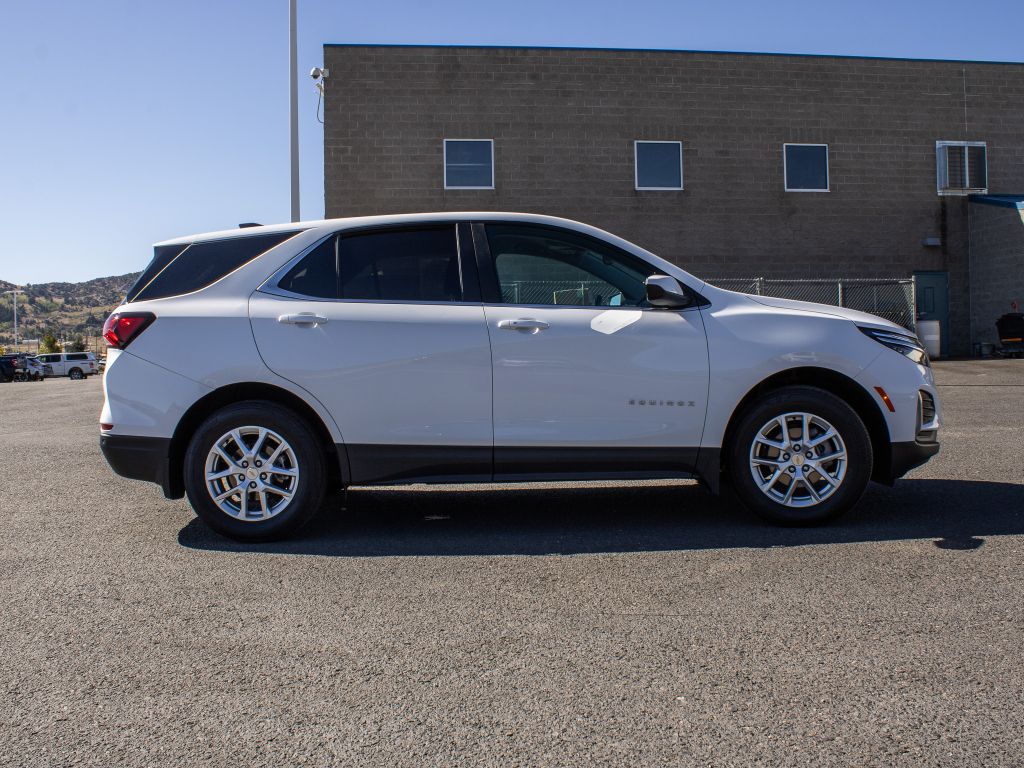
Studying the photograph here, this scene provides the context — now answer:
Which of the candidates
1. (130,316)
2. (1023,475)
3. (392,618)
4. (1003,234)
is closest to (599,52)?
(1003,234)

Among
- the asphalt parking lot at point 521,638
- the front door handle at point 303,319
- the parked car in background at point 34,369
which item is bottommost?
the asphalt parking lot at point 521,638

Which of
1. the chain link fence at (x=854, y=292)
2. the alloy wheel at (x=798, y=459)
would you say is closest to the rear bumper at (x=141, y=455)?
the alloy wheel at (x=798, y=459)

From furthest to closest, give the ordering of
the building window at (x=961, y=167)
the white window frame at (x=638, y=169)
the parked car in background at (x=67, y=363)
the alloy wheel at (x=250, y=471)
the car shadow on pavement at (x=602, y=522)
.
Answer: the parked car in background at (x=67, y=363)
the building window at (x=961, y=167)
the white window frame at (x=638, y=169)
the alloy wheel at (x=250, y=471)
the car shadow on pavement at (x=602, y=522)

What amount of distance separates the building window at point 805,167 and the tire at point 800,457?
18.9 meters

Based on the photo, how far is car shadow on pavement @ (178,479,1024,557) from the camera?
4926 mm

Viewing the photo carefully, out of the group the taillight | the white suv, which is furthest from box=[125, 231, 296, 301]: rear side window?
the taillight

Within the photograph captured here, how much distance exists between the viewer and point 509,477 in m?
5.12

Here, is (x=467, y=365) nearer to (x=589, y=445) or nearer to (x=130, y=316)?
(x=589, y=445)

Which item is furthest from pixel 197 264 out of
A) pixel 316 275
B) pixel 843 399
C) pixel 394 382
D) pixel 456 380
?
pixel 843 399

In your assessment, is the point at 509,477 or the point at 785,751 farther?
the point at 509,477

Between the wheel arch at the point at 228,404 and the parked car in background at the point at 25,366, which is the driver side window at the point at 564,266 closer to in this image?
the wheel arch at the point at 228,404

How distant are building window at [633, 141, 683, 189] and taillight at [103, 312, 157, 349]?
18.3 meters

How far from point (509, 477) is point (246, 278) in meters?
1.89

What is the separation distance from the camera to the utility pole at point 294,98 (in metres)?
16.3
